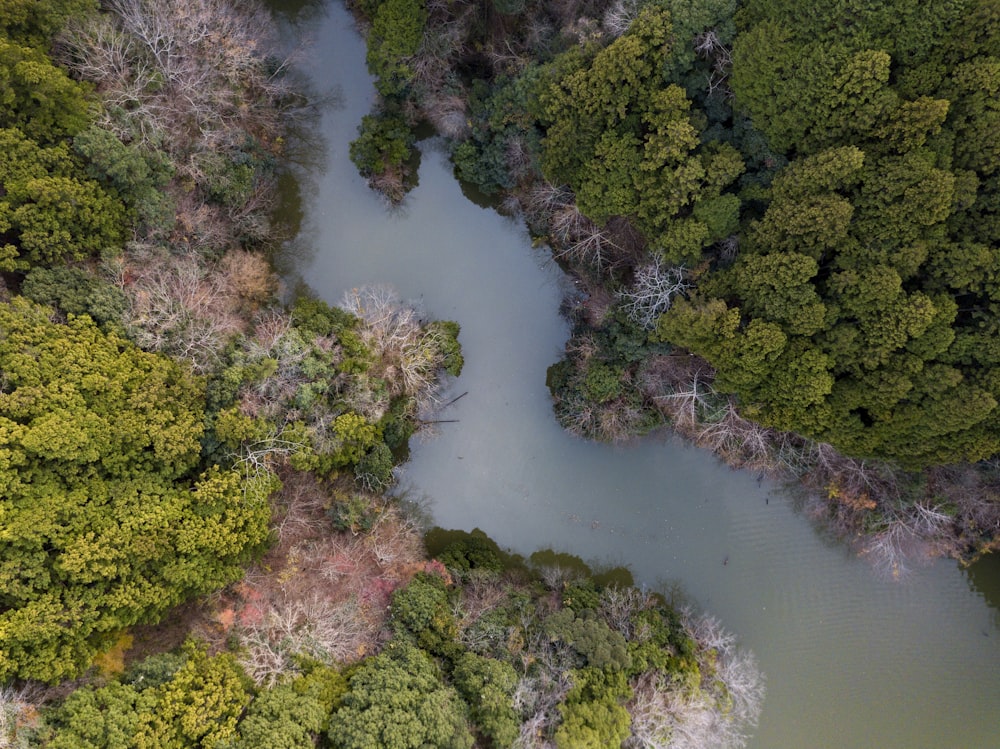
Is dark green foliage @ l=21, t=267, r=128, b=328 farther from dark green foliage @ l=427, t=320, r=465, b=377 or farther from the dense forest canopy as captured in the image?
the dense forest canopy

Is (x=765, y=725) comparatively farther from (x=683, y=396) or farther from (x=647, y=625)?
(x=683, y=396)

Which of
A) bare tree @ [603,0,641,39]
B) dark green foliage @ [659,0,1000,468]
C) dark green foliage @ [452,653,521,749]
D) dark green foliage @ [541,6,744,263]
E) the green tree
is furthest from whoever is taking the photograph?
dark green foliage @ [452,653,521,749]

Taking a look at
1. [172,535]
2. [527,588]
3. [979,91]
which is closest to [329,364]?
[172,535]

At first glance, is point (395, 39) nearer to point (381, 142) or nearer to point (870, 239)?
point (381, 142)

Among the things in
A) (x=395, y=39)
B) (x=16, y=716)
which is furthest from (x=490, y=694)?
(x=395, y=39)

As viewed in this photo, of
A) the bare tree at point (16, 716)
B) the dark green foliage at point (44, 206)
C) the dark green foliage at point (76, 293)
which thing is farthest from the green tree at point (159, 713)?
the dark green foliage at point (44, 206)

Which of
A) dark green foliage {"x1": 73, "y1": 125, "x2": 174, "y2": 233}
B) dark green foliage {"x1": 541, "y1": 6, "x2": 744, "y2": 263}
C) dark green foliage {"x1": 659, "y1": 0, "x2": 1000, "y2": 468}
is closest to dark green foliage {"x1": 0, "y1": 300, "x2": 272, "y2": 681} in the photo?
dark green foliage {"x1": 73, "y1": 125, "x2": 174, "y2": 233}
